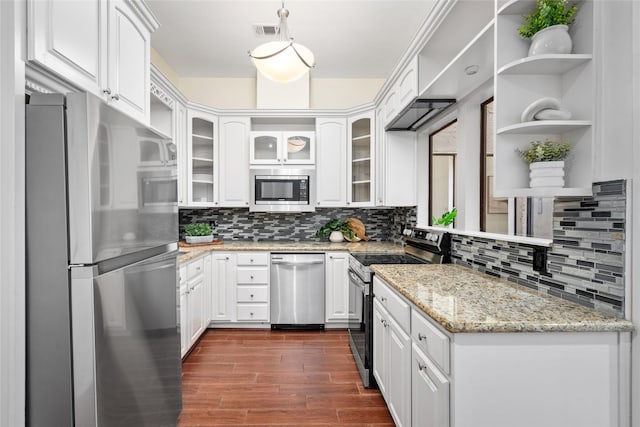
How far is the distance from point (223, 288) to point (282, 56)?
2305 millimetres

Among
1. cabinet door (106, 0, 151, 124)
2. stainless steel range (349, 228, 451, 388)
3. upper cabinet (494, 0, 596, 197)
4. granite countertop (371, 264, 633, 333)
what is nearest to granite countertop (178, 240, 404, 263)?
stainless steel range (349, 228, 451, 388)

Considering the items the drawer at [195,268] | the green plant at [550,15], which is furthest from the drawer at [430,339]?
the drawer at [195,268]

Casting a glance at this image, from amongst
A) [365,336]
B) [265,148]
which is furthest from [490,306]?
[265,148]

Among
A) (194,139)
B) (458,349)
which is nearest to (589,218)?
(458,349)

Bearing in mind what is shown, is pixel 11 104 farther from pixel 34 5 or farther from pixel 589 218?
pixel 589 218

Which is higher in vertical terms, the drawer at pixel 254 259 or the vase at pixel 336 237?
the vase at pixel 336 237

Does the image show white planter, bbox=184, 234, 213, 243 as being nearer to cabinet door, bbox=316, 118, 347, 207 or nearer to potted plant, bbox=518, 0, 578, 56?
cabinet door, bbox=316, 118, 347, 207

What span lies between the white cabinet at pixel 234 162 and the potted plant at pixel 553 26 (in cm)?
303

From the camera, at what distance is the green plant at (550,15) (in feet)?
4.38

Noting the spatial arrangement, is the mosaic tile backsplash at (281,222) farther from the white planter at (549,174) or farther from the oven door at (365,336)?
the white planter at (549,174)

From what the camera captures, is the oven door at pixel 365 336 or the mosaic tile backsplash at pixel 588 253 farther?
the oven door at pixel 365 336

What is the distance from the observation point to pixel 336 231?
13.4 feet

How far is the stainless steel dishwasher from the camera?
360 centimetres

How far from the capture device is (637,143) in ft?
3.79
